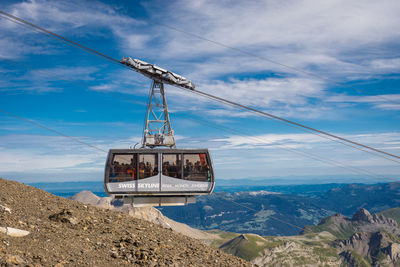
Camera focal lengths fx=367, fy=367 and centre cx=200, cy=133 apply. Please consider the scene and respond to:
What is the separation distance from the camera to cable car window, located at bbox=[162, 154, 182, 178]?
28.2 meters

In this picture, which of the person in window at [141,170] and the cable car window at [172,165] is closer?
the person in window at [141,170]

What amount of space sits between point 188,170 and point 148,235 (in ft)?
19.5

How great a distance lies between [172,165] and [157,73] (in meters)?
8.18

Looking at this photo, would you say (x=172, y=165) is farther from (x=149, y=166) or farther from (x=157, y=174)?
(x=149, y=166)

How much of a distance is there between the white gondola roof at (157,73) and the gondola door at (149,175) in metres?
7.18

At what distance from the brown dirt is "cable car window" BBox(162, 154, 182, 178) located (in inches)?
169

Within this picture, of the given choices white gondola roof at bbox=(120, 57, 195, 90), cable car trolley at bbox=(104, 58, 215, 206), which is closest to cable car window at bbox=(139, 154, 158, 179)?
cable car trolley at bbox=(104, 58, 215, 206)

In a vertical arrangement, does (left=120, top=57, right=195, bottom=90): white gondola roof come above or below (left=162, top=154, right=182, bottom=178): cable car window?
above

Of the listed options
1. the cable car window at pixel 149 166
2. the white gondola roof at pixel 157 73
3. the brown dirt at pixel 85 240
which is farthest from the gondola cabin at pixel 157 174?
the white gondola roof at pixel 157 73

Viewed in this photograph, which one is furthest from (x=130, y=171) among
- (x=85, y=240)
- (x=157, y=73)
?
(x=157, y=73)

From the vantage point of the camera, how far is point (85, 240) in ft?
70.5

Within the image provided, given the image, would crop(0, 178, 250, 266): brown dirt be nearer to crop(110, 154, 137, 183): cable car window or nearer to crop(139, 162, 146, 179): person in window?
crop(110, 154, 137, 183): cable car window

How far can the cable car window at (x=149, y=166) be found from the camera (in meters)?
27.9

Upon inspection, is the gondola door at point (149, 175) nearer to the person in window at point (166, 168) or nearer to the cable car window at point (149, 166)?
the cable car window at point (149, 166)
